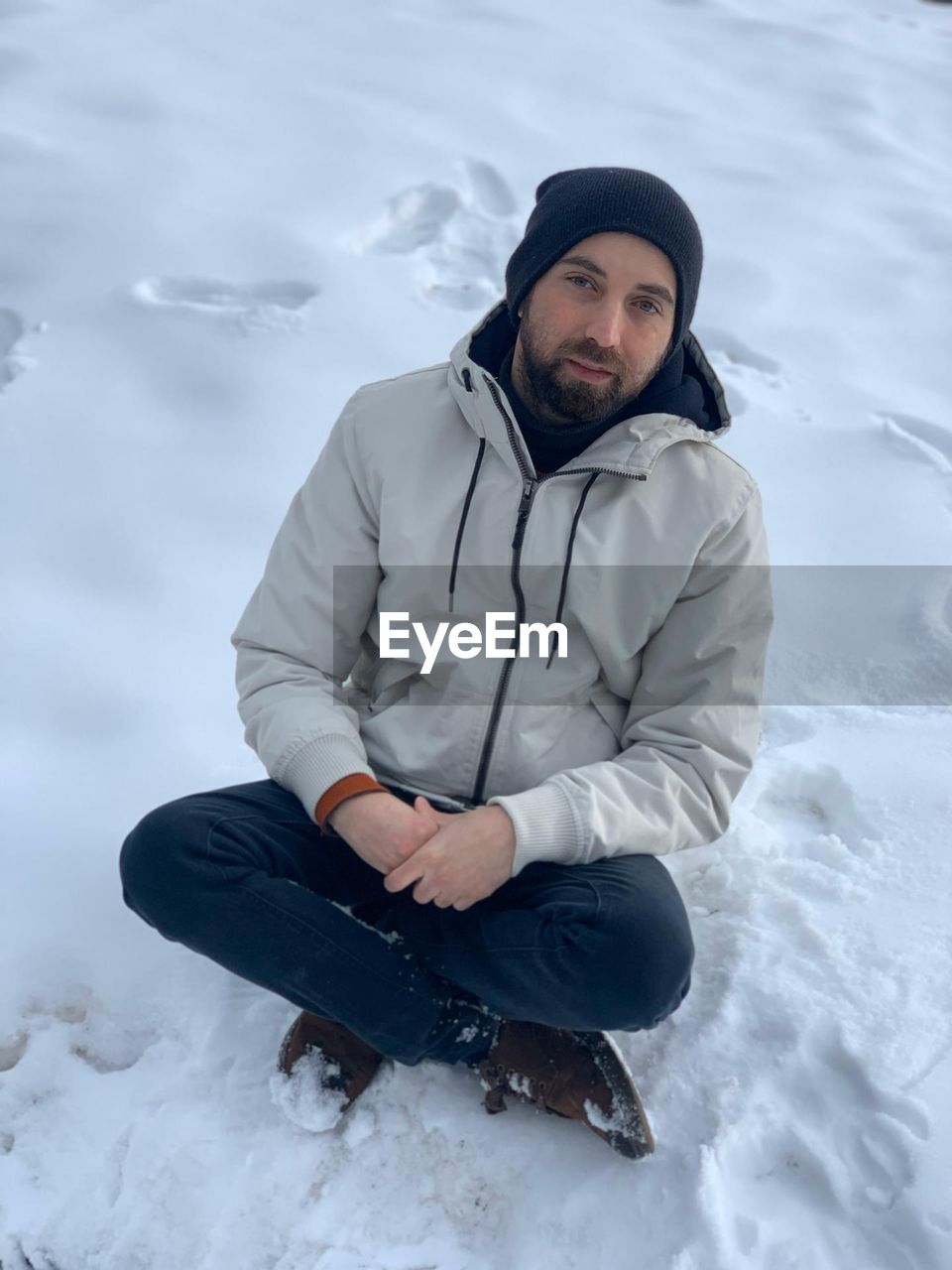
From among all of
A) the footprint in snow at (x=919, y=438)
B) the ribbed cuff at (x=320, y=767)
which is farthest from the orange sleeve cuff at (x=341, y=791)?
the footprint in snow at (x=919, y=438)

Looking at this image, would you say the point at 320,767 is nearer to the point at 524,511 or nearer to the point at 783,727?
the point at 524,511

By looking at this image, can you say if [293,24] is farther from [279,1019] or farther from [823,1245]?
[823,1245]

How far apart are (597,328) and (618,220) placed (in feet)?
0.57

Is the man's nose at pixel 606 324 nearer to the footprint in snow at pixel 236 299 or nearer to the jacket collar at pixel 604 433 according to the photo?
the jacket collar at pixel 604 433

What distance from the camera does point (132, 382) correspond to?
2.97 m

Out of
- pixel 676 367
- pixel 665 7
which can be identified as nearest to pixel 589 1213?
pixel 676 367

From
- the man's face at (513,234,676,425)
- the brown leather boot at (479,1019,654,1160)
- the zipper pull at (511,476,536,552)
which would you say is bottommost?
the brown leather boot at (479,1019,654,1160)

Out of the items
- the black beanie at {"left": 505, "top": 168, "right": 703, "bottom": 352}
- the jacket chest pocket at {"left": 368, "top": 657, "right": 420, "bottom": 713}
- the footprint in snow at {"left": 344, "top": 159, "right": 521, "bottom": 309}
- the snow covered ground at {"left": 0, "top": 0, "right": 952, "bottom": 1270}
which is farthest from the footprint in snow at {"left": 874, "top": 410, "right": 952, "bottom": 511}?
the jacket chest pocket at {"left": 368, "top": 657, "right": 420, "bottom": 713}

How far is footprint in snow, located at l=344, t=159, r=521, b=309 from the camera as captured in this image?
3.54m

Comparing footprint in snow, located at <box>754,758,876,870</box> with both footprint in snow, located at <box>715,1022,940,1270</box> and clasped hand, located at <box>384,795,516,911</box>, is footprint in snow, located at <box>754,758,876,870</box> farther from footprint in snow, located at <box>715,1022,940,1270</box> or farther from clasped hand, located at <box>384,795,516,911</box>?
clasped hand, located at <box>384,795,516,911</box>

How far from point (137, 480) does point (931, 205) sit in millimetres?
3524

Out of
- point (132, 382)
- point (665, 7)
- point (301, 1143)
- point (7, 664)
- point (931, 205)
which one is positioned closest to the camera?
point (301, 1143)

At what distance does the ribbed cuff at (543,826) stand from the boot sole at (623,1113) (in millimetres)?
288

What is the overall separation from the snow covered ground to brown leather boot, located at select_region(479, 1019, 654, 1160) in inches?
2.1
